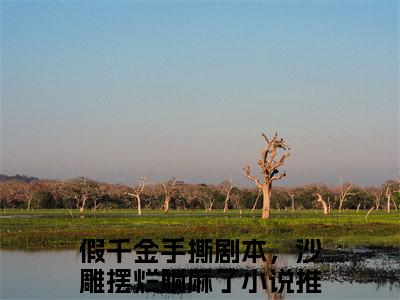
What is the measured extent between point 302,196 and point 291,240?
98801 mm

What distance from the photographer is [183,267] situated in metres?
28.0

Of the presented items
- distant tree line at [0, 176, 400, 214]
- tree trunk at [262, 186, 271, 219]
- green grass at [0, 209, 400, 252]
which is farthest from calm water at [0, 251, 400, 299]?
distant tree line at [0, 176, 400, 214]

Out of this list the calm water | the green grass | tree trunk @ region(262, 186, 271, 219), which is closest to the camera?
the calm water

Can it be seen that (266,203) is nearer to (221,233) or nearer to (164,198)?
(221,233)

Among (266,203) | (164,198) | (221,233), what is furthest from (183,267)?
(164,198)

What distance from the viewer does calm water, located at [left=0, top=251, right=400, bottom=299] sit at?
21734 mm

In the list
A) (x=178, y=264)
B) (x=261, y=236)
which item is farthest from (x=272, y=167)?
(x=178, y=264)

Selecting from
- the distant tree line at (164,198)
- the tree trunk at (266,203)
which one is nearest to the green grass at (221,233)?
the tree trunk at (266,203)

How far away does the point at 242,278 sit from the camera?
2522cm

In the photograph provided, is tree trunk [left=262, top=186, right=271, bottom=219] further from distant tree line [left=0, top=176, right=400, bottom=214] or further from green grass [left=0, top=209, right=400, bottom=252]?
distant tree line [left=0, top=176, right=400, bottom=214]

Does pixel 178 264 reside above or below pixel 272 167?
below

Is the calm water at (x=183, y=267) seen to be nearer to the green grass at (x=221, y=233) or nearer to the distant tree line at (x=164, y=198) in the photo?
the green grass at (x=221, y=233)

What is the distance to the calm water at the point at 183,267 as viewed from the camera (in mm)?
21734

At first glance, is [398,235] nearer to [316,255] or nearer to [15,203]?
Result: [316,255]
